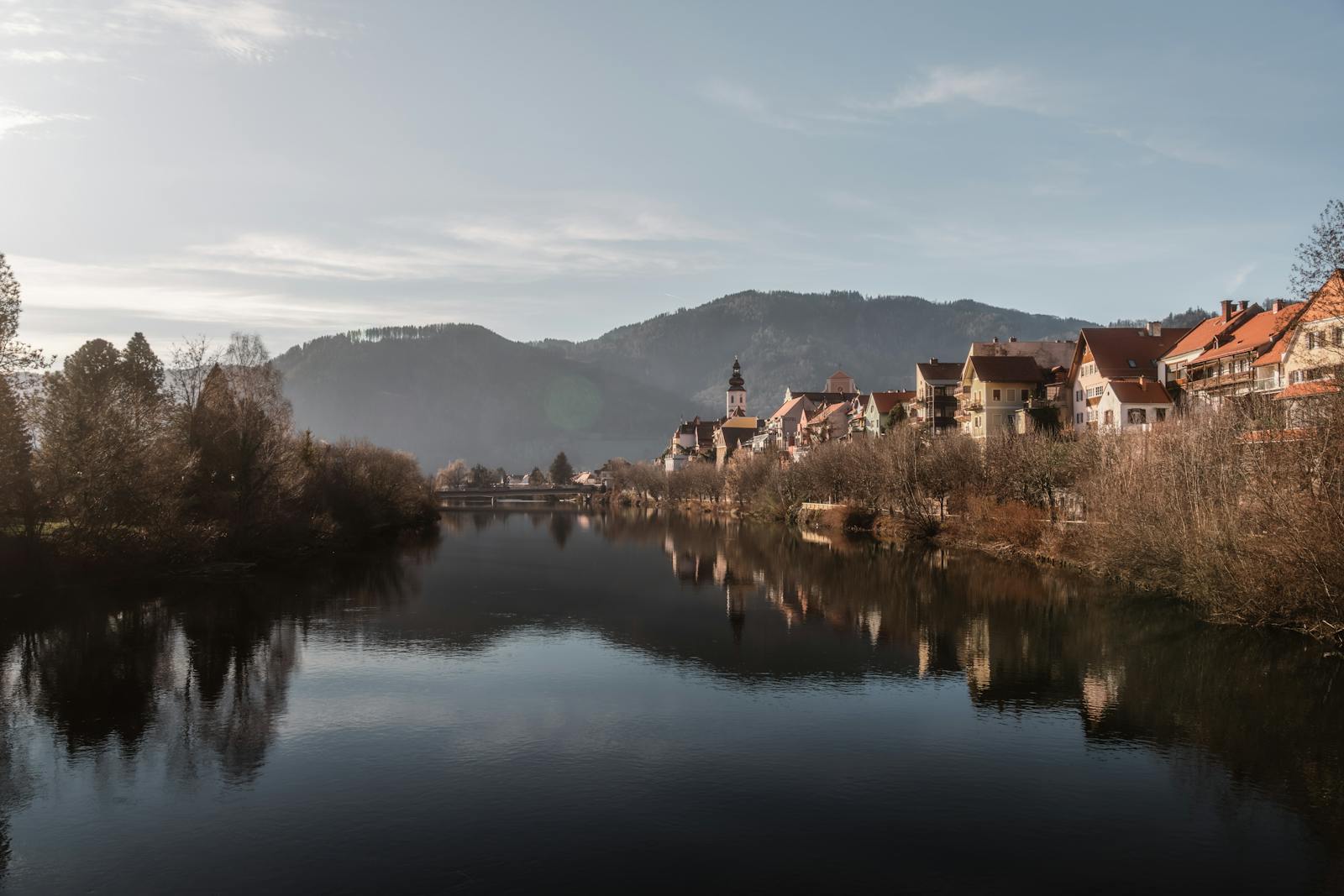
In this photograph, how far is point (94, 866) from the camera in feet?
52.2

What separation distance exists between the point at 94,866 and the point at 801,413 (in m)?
138

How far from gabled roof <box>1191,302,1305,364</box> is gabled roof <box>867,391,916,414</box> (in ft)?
129

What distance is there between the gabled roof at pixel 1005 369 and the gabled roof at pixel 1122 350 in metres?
3.71

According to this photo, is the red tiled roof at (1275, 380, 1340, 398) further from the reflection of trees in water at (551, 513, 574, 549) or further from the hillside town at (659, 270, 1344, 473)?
the reflection of trees in water at (551, 513, 574, 549)

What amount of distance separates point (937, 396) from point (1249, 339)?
3308 centimetres

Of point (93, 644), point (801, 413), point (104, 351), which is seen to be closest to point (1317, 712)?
point (93, 644)

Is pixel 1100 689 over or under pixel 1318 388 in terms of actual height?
under

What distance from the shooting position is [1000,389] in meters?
86.2

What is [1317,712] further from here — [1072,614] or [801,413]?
[801,413]

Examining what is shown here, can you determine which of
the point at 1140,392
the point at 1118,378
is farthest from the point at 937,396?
the point at 1140,392

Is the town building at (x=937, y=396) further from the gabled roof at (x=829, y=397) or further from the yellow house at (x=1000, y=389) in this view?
the gabled roof at (x=829, y=397)

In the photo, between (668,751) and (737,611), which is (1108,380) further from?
(668,751)

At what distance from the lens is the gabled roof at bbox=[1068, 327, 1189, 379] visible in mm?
78062

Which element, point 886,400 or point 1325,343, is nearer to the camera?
point 1325,343
